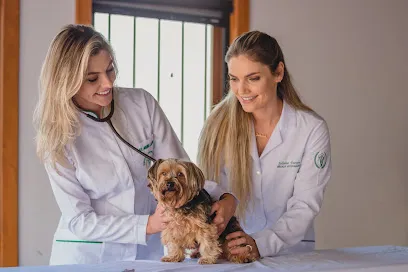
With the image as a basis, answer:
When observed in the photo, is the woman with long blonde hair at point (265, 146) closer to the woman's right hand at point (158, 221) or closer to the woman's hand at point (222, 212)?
the woman's hand at point (222, 212)

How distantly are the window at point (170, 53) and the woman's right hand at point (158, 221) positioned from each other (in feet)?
7.11

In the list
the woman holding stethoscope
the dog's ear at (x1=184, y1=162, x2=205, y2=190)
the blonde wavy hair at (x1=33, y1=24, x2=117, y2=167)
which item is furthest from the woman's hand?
the blonde wavy hair at (x1=33, y1=24, x2=117, y2=167)

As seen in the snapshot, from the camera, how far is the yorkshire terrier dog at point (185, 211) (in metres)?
2.02

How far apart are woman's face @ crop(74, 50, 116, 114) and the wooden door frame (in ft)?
5.00

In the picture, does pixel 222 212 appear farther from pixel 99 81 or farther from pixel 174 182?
pixel 99 81

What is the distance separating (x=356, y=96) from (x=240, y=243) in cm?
305

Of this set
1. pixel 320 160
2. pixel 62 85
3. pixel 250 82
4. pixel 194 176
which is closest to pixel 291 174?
pixel 320 160

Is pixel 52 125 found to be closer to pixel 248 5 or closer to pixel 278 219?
pixel 278 219

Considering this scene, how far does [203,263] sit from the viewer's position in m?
2.08

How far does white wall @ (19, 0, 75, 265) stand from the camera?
3.74 meters

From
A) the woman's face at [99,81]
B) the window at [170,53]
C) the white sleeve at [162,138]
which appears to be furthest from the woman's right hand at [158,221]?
the window at [170,53]

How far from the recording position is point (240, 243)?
7.04ft

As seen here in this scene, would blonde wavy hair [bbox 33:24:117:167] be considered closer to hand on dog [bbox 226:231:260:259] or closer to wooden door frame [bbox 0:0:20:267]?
hand on dog [bbox 226:231:260:259]

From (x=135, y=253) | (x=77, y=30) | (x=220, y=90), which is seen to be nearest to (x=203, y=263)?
(x=135, y=253)
